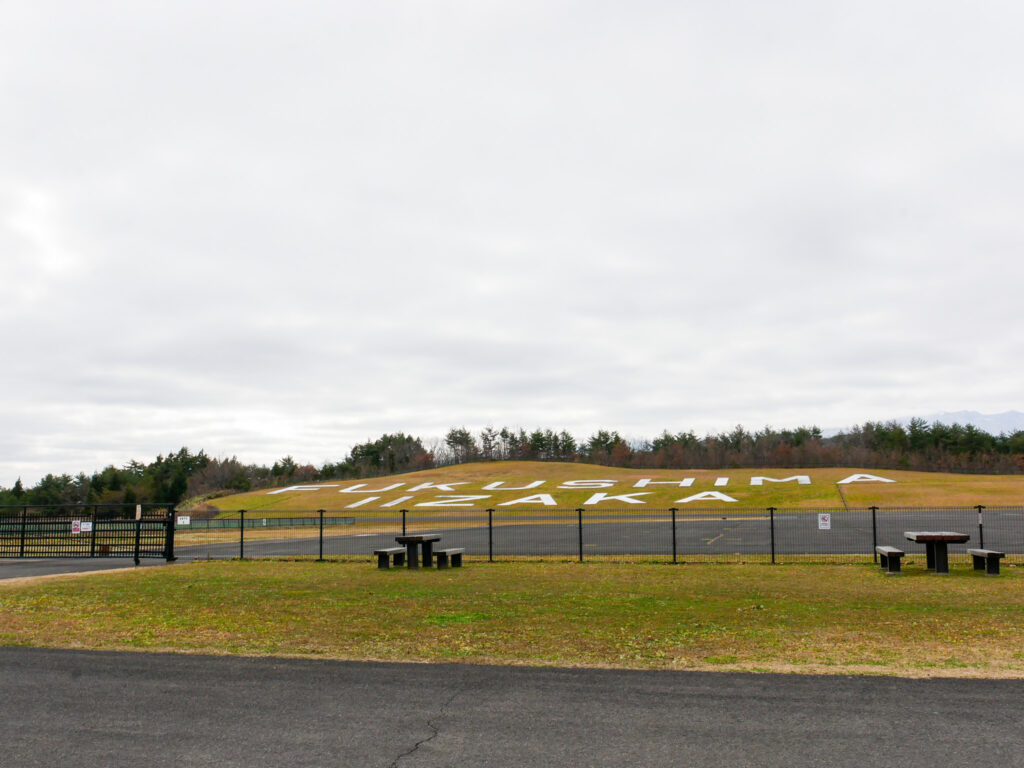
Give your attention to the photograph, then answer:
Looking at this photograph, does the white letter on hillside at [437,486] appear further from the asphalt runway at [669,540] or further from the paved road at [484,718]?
the paved road at [484,718]

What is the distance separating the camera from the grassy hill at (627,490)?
2046 inches

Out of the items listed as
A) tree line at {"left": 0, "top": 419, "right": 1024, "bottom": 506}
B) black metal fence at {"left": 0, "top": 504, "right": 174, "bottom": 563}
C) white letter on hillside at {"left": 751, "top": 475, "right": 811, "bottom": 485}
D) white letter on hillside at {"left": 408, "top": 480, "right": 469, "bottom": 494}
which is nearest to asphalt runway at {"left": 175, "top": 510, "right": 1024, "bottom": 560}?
black metal fence at {"left": 0, "top": 504, "right": 174, "bottom": 563}

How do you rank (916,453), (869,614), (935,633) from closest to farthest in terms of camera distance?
(935,633) < (869,614) < (916,453)

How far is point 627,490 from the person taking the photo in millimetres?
62781

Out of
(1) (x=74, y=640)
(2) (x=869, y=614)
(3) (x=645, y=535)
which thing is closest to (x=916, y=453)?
(3) (x=645, y=535)

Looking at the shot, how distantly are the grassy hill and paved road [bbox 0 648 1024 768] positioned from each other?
45.2 m

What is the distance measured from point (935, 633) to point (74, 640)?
1143cm

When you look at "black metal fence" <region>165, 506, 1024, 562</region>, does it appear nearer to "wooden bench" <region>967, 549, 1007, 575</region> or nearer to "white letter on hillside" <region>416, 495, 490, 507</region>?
"wooden bench" <region>967, 549, 1007, 575</region>

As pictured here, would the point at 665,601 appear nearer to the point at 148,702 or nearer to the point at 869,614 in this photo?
the point at 869,614

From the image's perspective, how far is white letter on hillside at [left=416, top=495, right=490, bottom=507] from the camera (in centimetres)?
5852

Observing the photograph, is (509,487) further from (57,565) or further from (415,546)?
(57,565)

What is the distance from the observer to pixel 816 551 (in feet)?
79.6

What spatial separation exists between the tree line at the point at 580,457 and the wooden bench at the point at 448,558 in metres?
79.1

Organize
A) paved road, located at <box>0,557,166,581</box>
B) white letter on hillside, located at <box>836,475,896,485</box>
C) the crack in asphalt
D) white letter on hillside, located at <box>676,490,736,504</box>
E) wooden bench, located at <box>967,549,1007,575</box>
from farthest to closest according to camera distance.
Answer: white letter on hillside, located at <box>836,475,896,485</box> → white letter on hillside, located at <box>676,490,736,504</box> → paved road, located at <box>0,557,166,581</box> → wooden bench, located at <box>967,549,1007,575</box> → the crack in asphalt
